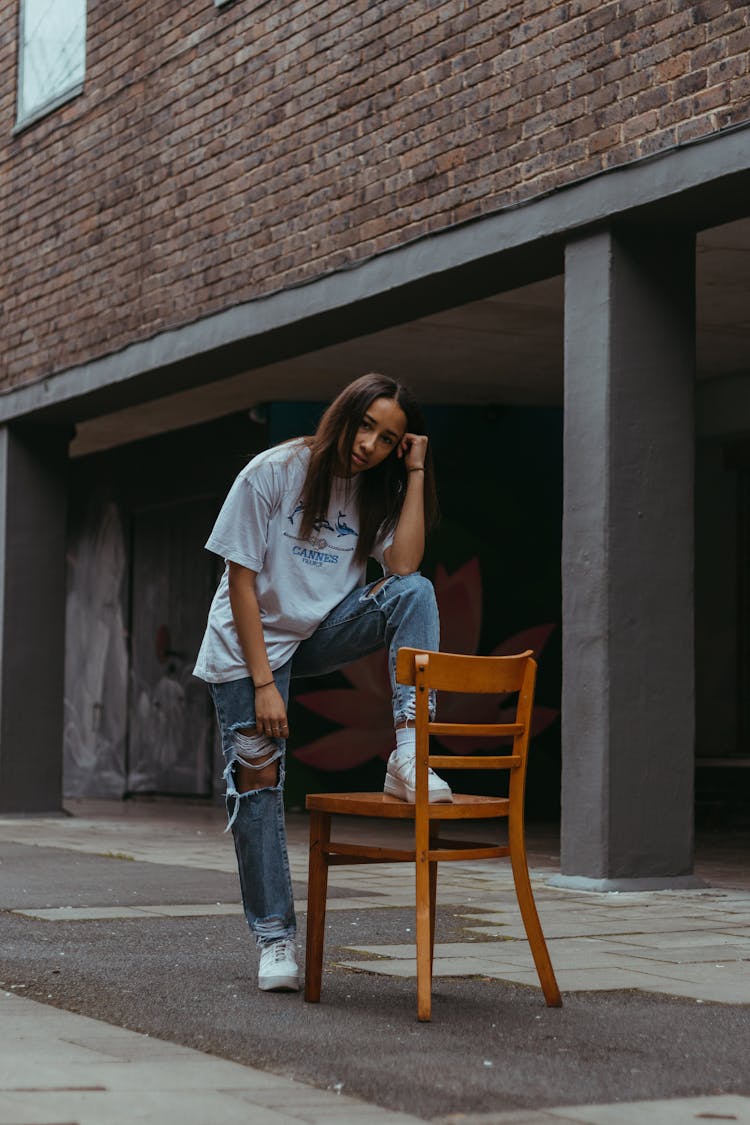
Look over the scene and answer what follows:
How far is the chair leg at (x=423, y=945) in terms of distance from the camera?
4457mm

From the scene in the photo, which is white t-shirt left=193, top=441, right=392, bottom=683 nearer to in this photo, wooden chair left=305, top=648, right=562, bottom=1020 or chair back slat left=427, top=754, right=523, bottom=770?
wooden chair left=305, top=648, right=562, bottom=1020

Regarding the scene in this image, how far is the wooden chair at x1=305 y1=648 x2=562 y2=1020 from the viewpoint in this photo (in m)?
4.54

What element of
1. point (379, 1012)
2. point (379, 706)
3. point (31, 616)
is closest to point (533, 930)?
point (379, 1012)

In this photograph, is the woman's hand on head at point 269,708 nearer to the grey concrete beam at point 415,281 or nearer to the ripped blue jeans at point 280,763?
the ripped blue jeans at point 280,763

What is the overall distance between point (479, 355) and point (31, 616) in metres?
4.14

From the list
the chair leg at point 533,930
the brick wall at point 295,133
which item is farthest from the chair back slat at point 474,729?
the brick wall at point 295,133

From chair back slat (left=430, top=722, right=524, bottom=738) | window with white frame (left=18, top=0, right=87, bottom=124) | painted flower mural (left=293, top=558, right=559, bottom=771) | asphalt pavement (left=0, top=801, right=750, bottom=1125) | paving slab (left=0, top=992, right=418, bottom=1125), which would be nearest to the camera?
paving slab (left=0, top=992, right=418, bottom=1125)

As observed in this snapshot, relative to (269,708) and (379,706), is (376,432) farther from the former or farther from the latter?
(379,706)

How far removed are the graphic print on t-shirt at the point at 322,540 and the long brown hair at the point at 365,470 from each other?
26 mm

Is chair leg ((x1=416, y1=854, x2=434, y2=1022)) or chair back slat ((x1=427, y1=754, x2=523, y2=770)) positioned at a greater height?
chair back slat ((x1=427, y1=754, x2=523, y2=770))

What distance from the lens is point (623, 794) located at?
8117 mm

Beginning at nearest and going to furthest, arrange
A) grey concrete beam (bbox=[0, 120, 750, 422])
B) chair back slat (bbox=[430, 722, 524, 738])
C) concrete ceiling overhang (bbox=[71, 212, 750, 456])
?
chair back slat (bbox=[430, 722, 524, 738]) < grey concrete beam (bbox=[0, 120, 750, 422]) < concrete ceiling overhang (bbox=[71, 212, 750, 456])

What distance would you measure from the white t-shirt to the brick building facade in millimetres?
3214

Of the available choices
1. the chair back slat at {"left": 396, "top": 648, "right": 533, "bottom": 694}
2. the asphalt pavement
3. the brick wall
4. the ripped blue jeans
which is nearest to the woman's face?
the ripped blue jeans
